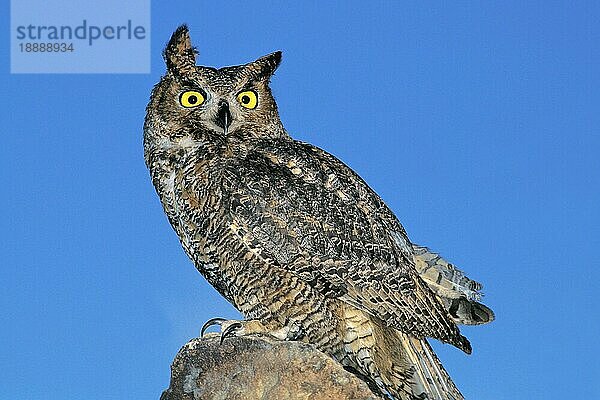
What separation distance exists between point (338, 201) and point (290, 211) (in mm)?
248

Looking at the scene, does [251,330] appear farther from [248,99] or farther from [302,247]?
[248,99]

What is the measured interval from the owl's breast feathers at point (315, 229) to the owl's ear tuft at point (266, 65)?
48cm

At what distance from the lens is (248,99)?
176 inches

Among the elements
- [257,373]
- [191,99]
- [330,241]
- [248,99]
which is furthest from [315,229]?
[191,99]

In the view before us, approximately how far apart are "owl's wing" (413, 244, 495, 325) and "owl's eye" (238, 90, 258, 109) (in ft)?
A: 3.80

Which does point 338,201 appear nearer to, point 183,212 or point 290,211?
point 290,211

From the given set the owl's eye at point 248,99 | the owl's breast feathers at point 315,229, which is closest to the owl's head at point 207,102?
the owl's eye at point 248,99

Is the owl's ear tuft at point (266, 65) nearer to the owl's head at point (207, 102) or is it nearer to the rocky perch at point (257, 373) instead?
the owl's head at point (207, 102)

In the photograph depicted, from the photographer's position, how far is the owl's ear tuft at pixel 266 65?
4.53m

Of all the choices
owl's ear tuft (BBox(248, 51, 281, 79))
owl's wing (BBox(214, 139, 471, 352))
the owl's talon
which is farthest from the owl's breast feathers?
owl's ear tuft (BBox(248, 51, 281, 79))

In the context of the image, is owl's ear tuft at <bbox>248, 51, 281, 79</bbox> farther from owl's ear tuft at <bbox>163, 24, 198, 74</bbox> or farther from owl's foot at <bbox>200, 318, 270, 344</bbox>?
owl's foot at <bbox>200, 318, 270, 344</bbox>

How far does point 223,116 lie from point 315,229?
0.77 meters

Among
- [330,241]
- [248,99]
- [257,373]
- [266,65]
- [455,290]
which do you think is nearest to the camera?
[257,373]

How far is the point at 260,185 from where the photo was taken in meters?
4.13
